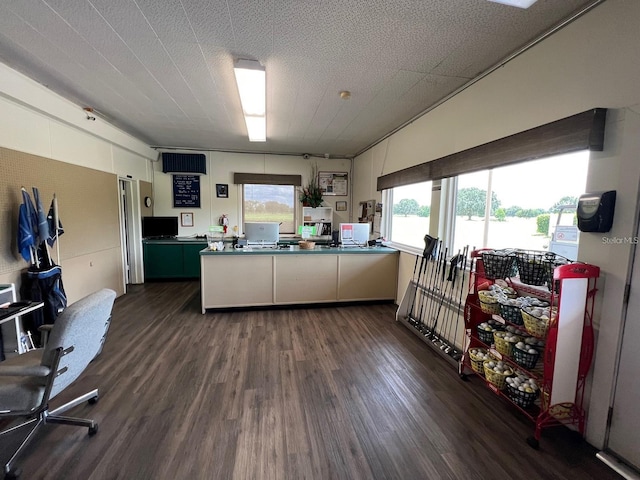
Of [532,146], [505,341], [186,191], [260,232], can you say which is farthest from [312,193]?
[505,341]

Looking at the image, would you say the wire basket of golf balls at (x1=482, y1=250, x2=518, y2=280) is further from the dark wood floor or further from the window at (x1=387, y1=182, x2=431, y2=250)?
the window at (x1=387, y1=182, x2=431, y2=250)

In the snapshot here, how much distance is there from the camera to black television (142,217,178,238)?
5.49 metres

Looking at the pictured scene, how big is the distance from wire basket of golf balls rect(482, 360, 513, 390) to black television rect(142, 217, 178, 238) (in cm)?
590

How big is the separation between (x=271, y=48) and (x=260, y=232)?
258 cm

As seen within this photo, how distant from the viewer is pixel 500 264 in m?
2.01

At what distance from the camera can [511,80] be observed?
89.3 inches

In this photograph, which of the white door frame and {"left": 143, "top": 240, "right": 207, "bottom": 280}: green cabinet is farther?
{"left": 143, "top": 240, "right": 207, "bottom": 280}: green cabinet

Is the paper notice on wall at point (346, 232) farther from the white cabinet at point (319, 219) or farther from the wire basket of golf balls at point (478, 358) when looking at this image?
the wire basket of golf balls at point (478, 358)

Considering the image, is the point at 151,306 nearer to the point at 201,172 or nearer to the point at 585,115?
the point at 201,172

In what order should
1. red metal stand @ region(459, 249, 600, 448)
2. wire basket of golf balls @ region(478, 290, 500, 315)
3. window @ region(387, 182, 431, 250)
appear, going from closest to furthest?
red metal stand @ region(459, 249, 600, 448) < wire basket of golf balls @ region(478, 290, 500, 315) < window @ region(387, 182, 431, 250)

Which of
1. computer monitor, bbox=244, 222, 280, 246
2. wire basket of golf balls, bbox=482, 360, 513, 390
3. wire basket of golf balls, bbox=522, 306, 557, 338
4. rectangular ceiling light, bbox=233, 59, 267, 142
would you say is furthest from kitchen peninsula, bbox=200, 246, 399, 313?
wire basket of golf balls, bbox=522, 306, 557, 338

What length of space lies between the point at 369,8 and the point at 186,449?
308cm

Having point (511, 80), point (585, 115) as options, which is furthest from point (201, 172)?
point (585, 115)

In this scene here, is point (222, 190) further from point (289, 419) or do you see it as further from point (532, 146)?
point (532, 146)
